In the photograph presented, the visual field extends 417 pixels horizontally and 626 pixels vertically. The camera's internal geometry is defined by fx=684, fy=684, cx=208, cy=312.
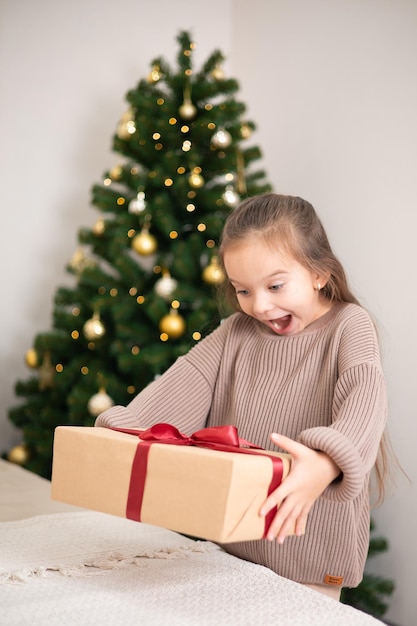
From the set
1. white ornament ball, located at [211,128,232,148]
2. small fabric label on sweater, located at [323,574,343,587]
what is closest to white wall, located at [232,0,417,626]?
white ornament ball, located at [211,128,232,148]

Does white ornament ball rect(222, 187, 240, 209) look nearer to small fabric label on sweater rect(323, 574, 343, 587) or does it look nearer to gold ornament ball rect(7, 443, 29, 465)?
gold ornament ball rect(7, 443, 29, 465)

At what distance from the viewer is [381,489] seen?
1.24m

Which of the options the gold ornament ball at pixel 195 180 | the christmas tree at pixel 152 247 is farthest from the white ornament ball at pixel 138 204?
the gold ornament ball at pixel 195 180

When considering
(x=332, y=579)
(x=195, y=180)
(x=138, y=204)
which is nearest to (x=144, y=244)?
(x=138, y=204)

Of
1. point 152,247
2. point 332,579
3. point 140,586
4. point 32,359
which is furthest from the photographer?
point 32,359

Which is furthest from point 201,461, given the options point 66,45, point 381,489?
point 66,45

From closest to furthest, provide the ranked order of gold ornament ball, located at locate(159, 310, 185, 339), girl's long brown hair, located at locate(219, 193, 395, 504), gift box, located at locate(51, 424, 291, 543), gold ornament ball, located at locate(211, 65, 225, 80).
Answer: gift box, located at locate(51, 424, 291, 543), girl's long brown hair, located at locate(219, 193, 395, 504), gold ornament ball, located at locate(159, 310, 185, 339), gold ornament ball, located at locate(211, 65, 225, 80)

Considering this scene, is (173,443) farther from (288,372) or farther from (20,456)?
(20,456)

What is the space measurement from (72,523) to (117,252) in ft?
3.61

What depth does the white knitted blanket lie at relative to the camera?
82 centimetres

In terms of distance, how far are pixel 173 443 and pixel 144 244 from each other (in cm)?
136

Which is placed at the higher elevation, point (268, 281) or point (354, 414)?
point (268, 281)

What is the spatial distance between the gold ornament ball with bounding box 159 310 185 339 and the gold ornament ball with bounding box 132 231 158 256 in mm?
231

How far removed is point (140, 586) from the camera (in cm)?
92
